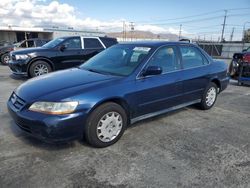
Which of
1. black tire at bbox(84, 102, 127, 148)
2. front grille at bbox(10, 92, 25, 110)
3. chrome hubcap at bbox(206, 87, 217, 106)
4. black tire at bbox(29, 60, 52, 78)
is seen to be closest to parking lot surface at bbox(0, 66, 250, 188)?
black tire at bbox(84, 102, 127, 148)

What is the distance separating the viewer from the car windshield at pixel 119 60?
3.80 metres

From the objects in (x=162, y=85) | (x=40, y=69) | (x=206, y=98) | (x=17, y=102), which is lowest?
(x=206, y=98)

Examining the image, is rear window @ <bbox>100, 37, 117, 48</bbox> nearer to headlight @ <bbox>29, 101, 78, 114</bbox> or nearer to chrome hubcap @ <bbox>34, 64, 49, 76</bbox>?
chrome hubcap @ <bbox>34, 64, 49, 76</bbox>

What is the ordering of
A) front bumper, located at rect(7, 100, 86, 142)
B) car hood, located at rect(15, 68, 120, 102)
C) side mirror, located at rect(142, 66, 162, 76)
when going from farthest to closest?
side mirror, located at rect(142, 66, 162, 76)
car hood, located at rect(15, 68, 120, 102)
front bumper, located at rect(7, 100, 86, 142)

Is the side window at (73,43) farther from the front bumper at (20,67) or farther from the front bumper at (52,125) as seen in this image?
the front bumper at (52,125)

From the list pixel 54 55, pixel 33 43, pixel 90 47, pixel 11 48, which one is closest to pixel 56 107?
pixel 54 55

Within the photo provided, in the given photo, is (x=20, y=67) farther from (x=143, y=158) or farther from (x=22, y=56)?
(x=143, y=158)

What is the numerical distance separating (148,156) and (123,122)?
25.5 inches

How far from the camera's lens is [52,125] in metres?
2.85

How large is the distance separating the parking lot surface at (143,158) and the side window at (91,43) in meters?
5.34

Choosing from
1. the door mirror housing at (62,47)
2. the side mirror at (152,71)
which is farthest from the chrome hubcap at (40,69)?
the side mirror at (152,71)

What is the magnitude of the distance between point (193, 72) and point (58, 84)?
8.64 ft

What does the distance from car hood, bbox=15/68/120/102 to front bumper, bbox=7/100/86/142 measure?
0.79ft

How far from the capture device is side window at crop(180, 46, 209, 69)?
4.46 meters
